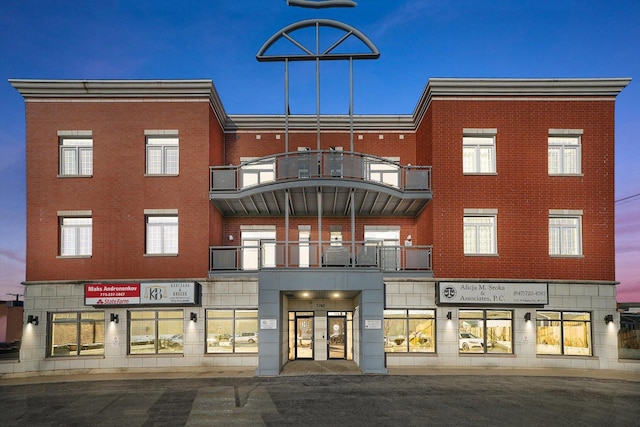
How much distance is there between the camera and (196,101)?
18109mm

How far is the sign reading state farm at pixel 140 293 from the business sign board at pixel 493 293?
9.64 metres

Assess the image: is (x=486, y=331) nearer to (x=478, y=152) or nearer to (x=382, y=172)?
(x=478, y=152)

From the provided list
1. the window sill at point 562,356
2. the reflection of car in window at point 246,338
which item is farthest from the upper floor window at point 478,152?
the reflection of car in window at point 246,338

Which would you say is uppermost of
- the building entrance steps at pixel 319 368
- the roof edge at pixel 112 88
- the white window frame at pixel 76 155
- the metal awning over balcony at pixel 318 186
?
the roof edge at pixel 112 88

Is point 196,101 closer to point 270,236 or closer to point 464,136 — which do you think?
point 270,236

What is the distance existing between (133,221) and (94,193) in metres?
1.94

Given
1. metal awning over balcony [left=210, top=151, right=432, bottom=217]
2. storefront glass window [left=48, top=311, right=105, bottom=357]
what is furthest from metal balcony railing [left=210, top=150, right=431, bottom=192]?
storefront glass window [left=48, top=311, right=105, bottom=357]

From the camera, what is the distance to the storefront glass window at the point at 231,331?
17.6m

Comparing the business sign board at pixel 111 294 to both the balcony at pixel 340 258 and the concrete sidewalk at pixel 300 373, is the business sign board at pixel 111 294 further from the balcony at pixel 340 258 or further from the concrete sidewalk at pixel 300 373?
the balcony at pixel 340 258

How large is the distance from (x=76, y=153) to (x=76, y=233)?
10.6ft

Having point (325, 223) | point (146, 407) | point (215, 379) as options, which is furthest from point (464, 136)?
point (146, 407)

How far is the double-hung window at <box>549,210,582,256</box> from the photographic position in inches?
701

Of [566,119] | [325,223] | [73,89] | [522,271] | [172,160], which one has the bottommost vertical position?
[522,271]

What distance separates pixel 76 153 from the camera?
715 inches
